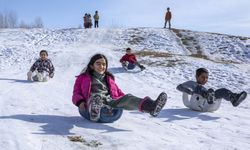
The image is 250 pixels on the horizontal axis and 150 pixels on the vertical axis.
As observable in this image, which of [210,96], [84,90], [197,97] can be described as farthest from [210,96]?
[84,90]

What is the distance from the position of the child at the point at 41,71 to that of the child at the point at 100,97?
5178 millimetres

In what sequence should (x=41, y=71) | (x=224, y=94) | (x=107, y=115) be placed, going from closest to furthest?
(x=107, y=115), (x=224, y=94), (x=41, y=71)

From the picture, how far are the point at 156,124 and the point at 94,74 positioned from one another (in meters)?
1.30

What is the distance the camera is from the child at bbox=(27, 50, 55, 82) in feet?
36.1

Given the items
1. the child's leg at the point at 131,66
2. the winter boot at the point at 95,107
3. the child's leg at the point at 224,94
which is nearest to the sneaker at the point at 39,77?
the child's leg at the point at 131,66

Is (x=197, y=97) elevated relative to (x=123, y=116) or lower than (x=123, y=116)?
elevated

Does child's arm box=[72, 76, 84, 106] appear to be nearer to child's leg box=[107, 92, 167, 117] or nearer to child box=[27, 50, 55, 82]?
child's leg box=[107, 92, 167, 117]

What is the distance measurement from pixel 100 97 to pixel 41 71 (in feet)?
20.3

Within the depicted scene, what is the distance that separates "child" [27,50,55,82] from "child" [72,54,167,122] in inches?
204

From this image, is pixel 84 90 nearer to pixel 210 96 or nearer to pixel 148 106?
pixel 148 106

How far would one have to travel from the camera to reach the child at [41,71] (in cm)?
1099

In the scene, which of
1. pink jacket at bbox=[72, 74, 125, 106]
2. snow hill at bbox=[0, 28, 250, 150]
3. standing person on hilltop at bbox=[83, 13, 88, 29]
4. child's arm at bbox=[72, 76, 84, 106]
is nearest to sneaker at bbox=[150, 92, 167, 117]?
snow hill at bbox=[0, 28, 250, 150]

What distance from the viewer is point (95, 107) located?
552 cm

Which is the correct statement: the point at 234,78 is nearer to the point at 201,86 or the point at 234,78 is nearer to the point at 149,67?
the point at 149,67
